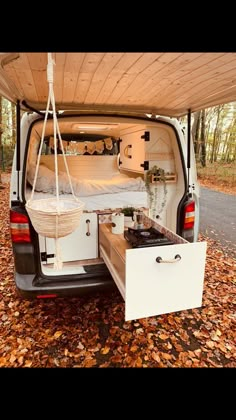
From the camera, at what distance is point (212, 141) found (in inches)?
760

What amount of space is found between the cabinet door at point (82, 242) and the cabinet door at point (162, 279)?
111cm

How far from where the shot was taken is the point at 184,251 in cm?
163

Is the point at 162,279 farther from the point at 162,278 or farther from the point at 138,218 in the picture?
the point at 138,218

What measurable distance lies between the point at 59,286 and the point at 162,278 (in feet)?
3.21

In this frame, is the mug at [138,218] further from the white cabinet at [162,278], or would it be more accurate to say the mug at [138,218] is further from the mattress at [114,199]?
the white cabinet at [162,278]

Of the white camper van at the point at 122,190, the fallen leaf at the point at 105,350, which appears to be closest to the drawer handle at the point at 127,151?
the white camper van at the point at 122,190

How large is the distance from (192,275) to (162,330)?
1.04m

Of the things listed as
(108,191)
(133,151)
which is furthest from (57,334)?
(133,151)

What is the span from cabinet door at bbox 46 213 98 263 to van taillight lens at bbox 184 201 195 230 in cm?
92

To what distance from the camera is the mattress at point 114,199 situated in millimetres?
2689

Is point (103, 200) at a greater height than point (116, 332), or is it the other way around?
point (103, 200)

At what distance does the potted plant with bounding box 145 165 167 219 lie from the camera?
2830 millimetres
